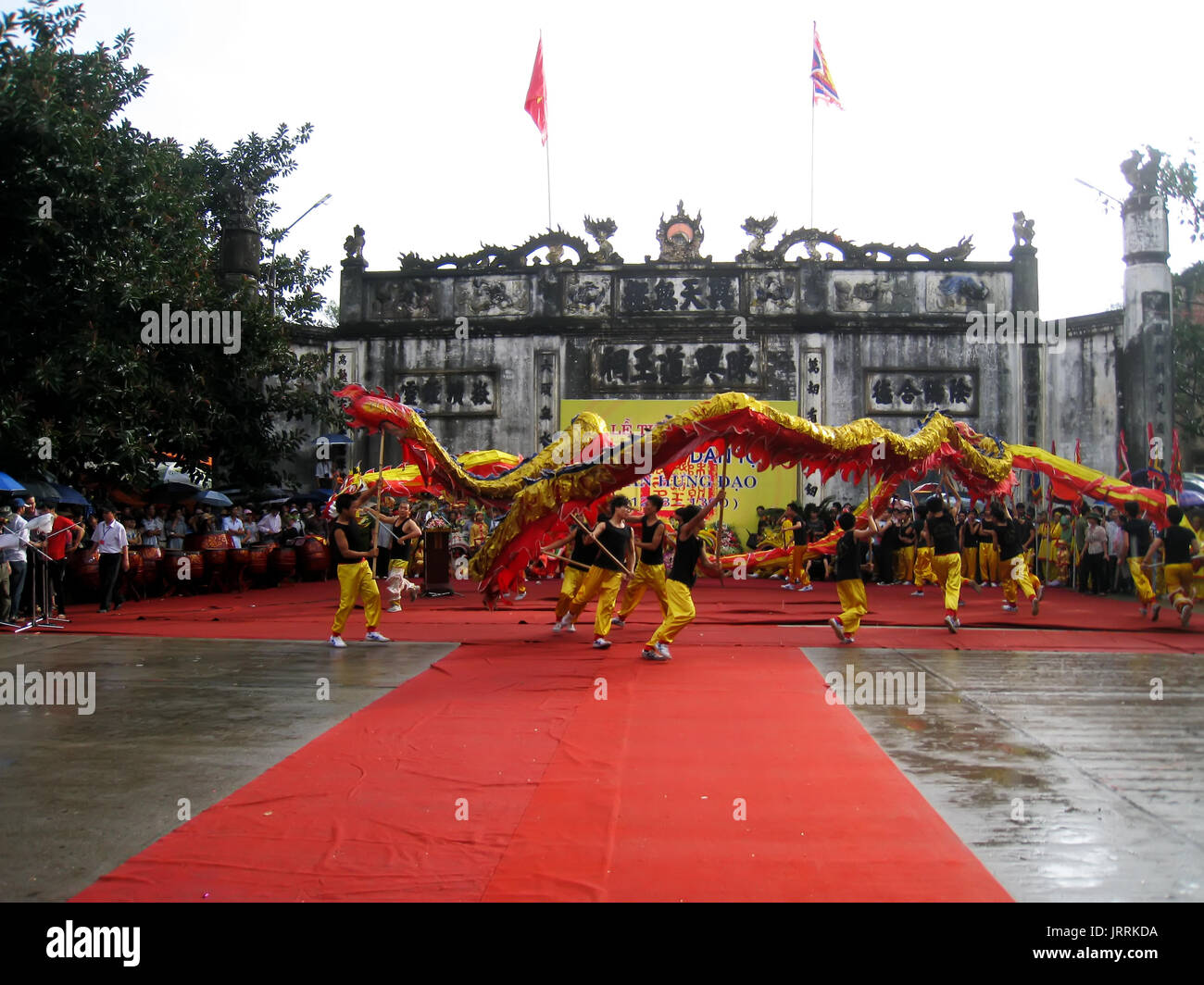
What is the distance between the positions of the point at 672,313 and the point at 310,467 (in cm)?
888

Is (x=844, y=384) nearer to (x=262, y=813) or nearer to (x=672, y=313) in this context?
(x=672, y=313)

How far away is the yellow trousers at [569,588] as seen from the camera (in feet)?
36.9

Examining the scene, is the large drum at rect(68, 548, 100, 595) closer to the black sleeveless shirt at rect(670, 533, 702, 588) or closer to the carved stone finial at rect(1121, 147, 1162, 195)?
the black sleeveless shirt at rect(670, 533, 702, 588)

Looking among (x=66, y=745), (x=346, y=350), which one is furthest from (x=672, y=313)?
(x=66, y=745)

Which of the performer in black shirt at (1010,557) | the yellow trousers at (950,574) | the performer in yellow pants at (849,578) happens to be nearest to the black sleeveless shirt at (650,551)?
the performer in yellow pants at (849,578)

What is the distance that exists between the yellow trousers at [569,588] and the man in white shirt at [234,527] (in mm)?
7866

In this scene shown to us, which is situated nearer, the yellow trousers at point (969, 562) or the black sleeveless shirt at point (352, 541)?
the black sleeveless shirt at point (352, 541)

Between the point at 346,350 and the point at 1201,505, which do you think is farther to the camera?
the point at 346,350

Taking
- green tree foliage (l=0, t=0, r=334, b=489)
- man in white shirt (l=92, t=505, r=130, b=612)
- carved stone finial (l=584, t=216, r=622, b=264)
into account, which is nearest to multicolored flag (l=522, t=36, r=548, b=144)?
carved stone finial (l=584, t=216, r=622, b=264)

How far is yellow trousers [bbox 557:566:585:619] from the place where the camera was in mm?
11234

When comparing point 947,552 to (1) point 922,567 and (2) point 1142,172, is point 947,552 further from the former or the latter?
(2) point 1142,172

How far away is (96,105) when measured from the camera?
16.4m

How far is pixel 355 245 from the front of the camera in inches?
923

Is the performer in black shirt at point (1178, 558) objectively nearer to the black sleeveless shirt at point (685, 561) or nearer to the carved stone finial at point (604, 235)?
the black sleeveless shirt at point (685, 561)
